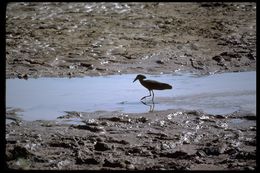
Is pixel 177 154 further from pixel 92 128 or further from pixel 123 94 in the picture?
pixel 123 94

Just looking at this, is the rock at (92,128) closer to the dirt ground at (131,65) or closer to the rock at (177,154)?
the dirt ground at (131,65)

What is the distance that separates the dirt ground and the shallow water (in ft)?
1.09

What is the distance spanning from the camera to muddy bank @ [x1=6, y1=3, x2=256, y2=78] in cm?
1027

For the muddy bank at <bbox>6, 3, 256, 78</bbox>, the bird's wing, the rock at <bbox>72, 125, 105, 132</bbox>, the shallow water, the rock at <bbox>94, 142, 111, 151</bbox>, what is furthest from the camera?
the muddy bank at <bbox>6, 3, 256, 78</bbox>

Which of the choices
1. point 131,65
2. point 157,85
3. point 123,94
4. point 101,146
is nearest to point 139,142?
point 101,146

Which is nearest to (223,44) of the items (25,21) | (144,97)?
(144,97)

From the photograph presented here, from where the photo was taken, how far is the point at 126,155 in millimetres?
5090

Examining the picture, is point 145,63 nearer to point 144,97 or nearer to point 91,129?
point 144,97

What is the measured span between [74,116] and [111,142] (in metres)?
1.39

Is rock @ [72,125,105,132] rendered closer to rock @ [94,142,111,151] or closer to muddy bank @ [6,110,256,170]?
muddy bank @ [6,110,256,170]

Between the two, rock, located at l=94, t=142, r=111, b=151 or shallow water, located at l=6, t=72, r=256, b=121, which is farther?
shallow water, located at l=6, t=72, r=256, b=121

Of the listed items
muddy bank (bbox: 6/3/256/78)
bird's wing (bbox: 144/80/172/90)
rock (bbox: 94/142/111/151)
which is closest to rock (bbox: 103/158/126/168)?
rock (bbox: 94/142/111/151)

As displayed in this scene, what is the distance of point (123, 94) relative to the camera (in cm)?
807

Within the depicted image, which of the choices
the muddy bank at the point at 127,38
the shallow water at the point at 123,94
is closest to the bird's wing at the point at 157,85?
the shallow water at the point at 123,94
